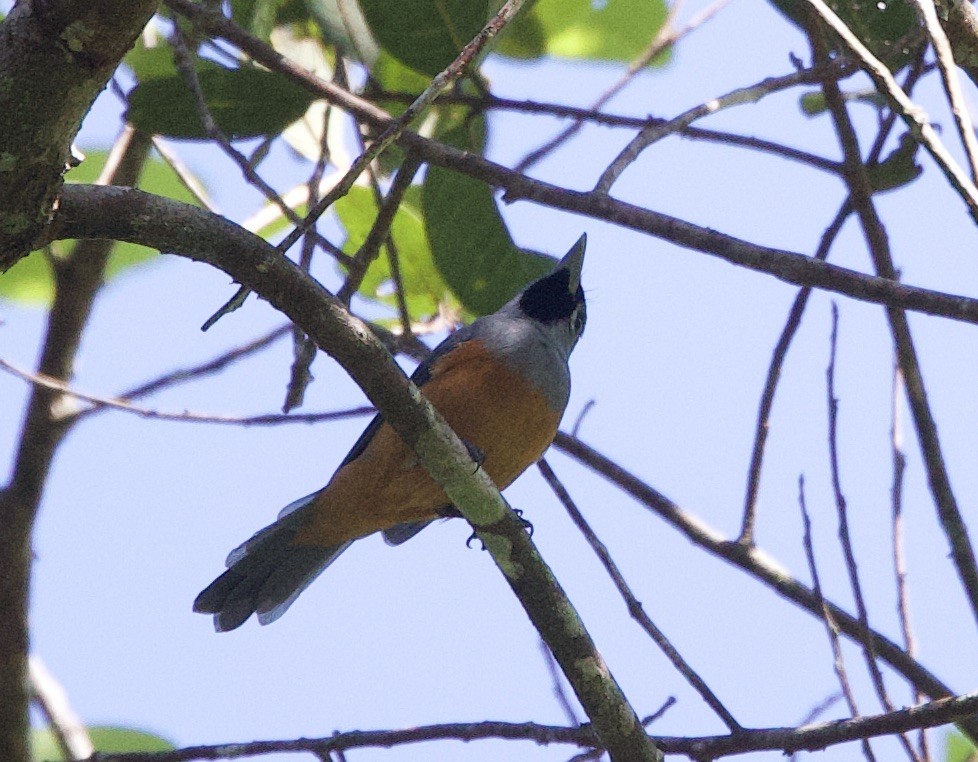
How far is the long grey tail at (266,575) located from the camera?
514 centimetres

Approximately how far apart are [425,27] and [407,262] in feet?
4.10

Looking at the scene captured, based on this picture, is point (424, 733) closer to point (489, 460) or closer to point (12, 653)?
point (489, 460)

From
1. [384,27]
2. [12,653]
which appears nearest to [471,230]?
[384,27]

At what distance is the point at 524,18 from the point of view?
228 inches

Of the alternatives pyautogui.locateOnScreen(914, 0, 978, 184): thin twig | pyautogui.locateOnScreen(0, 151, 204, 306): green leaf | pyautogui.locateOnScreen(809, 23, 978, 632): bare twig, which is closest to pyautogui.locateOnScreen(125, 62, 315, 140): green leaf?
pyautogui.locateOnScreen(0, 151, 204, 306): green leaf

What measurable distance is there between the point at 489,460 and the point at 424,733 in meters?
1.36

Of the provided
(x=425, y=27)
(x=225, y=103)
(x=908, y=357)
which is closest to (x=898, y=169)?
(x=908, y=357)

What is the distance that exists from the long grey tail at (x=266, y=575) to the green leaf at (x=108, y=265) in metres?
1.89

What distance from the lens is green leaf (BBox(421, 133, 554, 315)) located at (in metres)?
4.92

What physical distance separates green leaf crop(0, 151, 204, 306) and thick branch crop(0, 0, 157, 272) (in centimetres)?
380

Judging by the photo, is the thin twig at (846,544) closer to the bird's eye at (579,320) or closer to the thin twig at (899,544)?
the thin twig at (899,544)

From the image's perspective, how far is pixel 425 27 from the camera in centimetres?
468

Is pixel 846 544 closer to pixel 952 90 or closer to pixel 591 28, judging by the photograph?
pixel 952 90

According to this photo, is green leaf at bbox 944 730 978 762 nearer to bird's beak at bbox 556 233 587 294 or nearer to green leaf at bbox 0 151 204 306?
bird's beak at bbox 556 233 587 294
